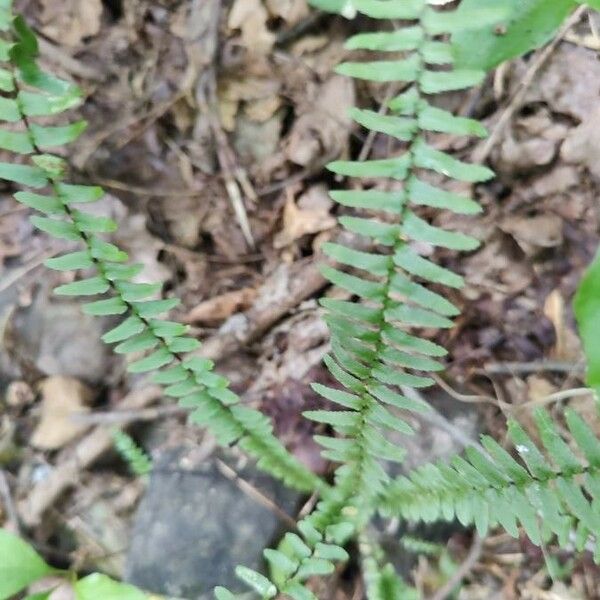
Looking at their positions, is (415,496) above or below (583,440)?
below

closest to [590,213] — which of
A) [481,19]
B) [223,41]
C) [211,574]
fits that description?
[481,19]

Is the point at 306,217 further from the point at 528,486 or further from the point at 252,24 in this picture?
the point at 528,486

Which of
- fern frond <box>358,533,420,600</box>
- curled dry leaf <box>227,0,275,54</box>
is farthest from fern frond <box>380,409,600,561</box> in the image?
curled dry leaf <box>227,0,275,54</box>

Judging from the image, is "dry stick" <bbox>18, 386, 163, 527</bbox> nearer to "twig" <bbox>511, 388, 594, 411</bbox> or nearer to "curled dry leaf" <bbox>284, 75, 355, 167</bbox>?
"curled dry leaf" <bbox>284, 75, 355, 167</bbox>

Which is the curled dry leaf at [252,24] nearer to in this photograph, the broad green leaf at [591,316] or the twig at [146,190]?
the twig at [146,190]

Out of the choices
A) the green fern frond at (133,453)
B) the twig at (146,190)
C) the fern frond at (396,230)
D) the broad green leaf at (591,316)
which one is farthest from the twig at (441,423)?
the twig at (146,190)

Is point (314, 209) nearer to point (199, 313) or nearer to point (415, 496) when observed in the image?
point (199, 313)
